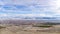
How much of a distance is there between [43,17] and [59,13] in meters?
0.11

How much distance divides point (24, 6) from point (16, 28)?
152mm

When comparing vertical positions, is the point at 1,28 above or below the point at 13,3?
below

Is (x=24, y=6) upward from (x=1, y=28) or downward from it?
upward

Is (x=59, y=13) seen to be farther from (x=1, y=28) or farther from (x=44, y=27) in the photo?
(x=1, y=28)

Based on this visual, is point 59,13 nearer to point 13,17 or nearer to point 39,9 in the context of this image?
point 39,9

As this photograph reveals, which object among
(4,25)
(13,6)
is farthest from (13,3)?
(4,25)

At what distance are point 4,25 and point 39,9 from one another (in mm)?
243

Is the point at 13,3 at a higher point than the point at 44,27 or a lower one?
higher

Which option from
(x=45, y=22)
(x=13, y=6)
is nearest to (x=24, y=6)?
(x=13, y=6)

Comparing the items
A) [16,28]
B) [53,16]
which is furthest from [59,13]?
[16,28]

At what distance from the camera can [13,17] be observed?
0.81 meters

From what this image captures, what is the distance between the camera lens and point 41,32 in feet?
2.63

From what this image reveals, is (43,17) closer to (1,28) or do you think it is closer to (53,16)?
(53,16)

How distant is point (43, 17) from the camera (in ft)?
2.65
